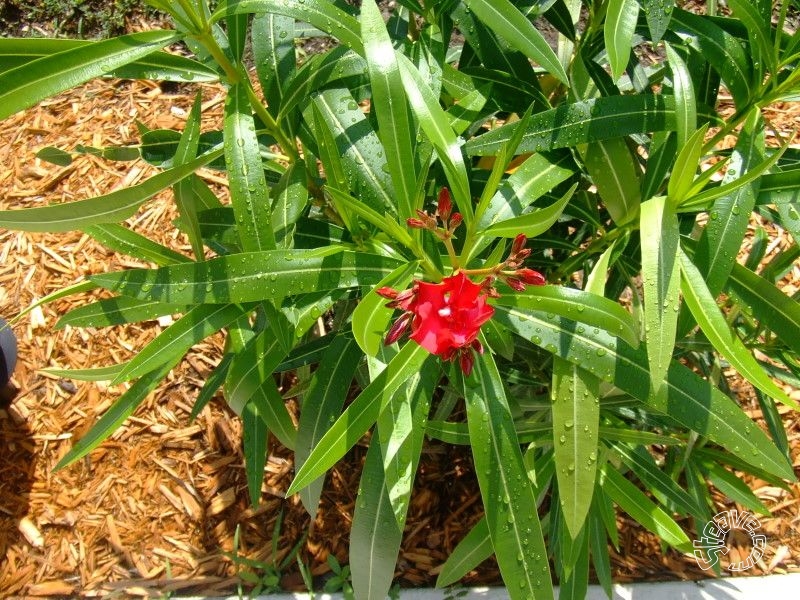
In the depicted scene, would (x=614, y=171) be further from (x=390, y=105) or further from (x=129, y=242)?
(x=129, y=242)

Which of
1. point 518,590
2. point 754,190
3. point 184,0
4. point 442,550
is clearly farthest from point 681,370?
point 442,550

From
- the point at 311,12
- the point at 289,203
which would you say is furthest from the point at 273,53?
the point at 289,203

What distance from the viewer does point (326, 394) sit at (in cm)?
144

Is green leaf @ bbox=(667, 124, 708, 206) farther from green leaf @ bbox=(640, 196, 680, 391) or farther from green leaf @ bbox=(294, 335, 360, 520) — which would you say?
green leaf @ bbox=(294, 335, 360, 520)

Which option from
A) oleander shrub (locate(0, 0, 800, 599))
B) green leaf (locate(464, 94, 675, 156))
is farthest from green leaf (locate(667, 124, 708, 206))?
green leaf (locate(464, 94, 675, 156))

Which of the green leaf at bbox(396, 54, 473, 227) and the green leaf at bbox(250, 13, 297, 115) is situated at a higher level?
the green leaf at bbox(250, 13, 297, 115)

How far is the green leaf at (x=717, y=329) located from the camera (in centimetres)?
110

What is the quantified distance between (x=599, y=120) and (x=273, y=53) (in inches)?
27.4

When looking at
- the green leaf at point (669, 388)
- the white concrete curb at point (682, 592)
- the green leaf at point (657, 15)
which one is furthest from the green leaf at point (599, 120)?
the white concrete curb at point (682, 592)

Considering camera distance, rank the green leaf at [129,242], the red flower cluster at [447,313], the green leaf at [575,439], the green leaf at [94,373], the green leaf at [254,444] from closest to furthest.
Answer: the red flower cluster at [447,313], the green leaf at [575,439], the green leaf at [129,242], the green leaf at [94,373], the green leaf at [254,444]

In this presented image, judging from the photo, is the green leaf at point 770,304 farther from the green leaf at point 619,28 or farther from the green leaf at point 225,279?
the green leaf at point 225,279

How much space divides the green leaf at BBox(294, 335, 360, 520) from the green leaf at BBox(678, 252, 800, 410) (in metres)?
0.68

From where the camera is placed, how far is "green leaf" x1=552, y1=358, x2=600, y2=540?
1178 mm

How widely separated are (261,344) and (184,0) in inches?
24.2
